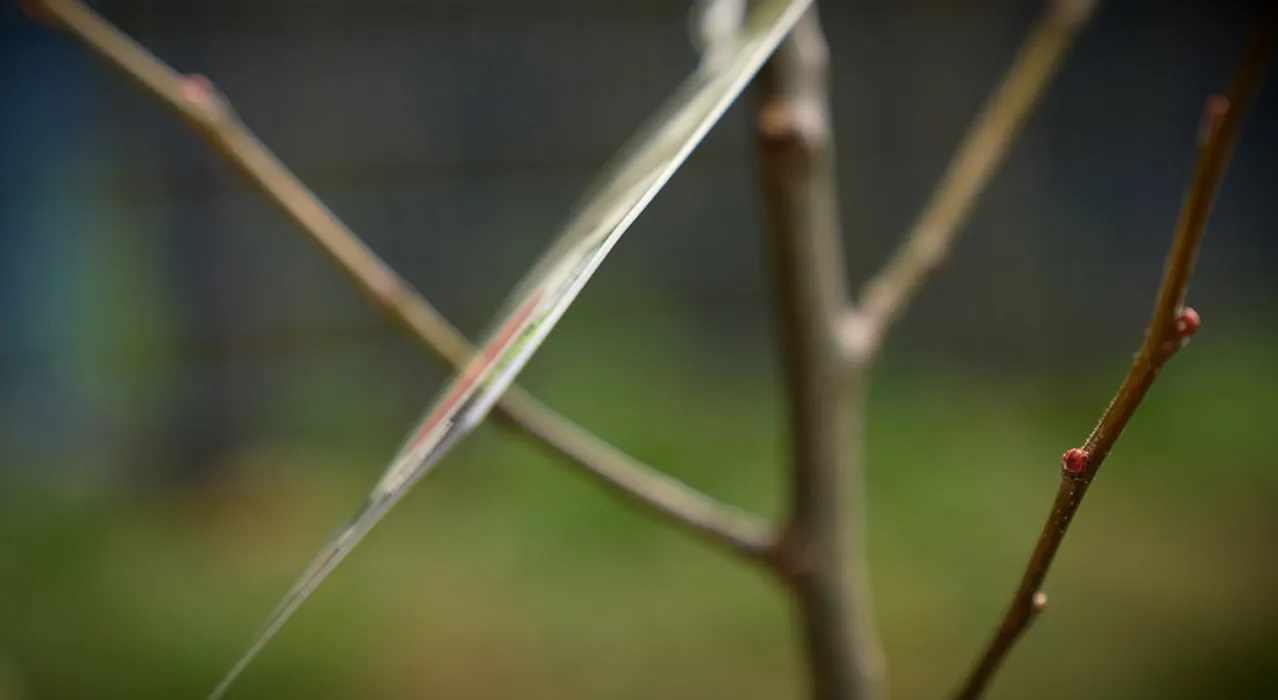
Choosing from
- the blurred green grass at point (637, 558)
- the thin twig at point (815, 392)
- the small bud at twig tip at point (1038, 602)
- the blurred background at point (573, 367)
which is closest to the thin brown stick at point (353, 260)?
the thin twig at point (815, 392)

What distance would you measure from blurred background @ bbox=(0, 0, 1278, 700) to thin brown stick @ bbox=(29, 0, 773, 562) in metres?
0.92

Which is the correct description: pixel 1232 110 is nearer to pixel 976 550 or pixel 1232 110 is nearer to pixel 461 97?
pixel 976 550

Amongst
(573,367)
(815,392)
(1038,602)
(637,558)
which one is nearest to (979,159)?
(815,392)

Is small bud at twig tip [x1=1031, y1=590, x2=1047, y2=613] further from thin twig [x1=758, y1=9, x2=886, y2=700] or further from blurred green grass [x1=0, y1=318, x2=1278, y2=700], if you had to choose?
blurred green grass [x1=0, y1=318, x2=1278, y2=700]

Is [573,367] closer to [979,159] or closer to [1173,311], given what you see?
[979,159]

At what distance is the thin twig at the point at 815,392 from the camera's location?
0.41m

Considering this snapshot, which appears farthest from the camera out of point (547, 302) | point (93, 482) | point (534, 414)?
point (93, 482)

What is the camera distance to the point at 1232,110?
0.19 m

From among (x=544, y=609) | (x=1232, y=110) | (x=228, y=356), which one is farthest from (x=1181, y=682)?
(x=228, y=356)

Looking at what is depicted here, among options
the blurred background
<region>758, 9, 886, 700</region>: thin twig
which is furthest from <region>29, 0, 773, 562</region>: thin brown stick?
the blurred background

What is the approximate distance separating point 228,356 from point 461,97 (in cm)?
59

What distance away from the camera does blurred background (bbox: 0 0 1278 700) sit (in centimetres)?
136

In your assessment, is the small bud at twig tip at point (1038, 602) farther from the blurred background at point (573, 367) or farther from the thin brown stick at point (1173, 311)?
the blurred background at point (573, 367)

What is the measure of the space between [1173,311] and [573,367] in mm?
1661
